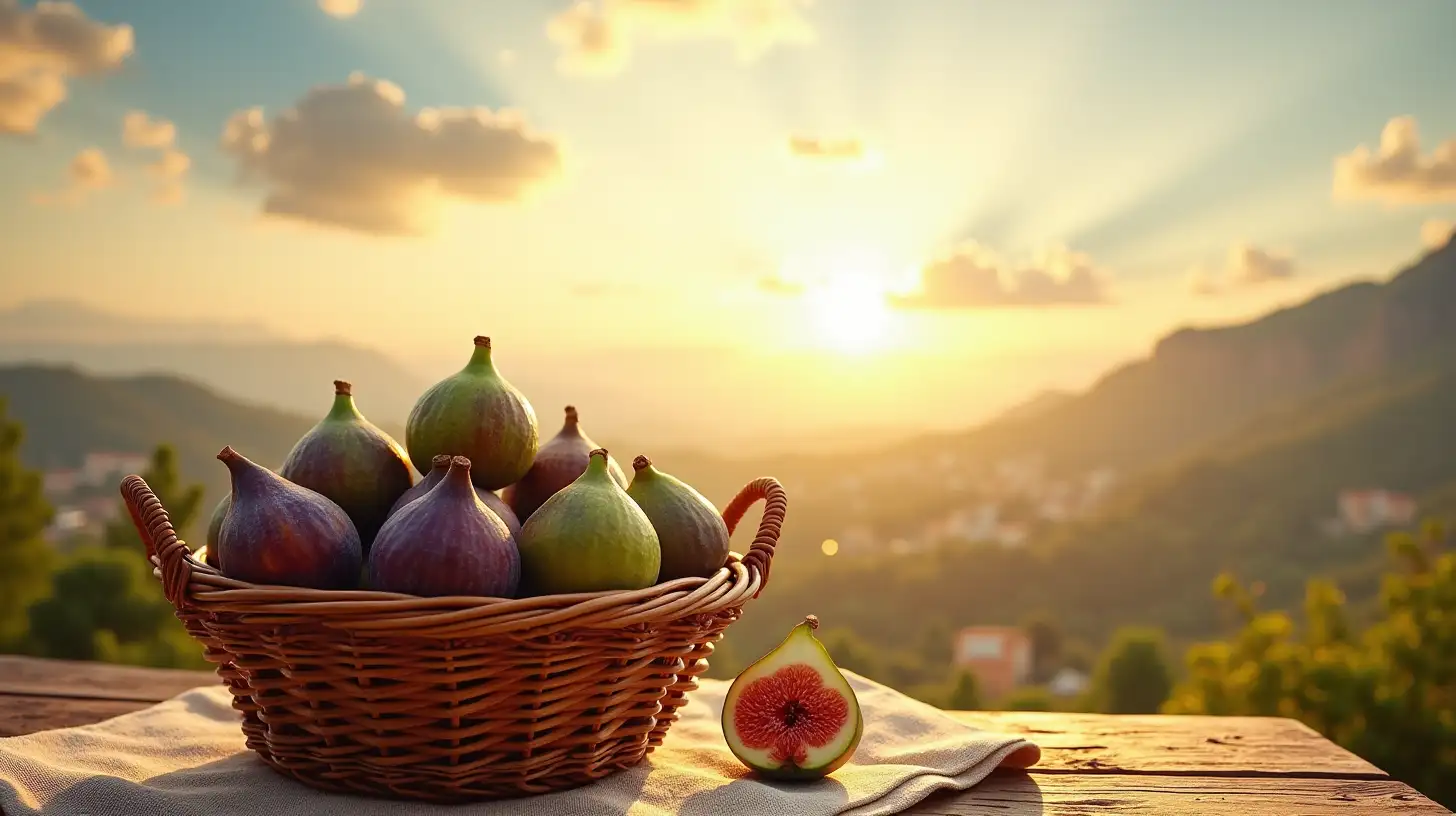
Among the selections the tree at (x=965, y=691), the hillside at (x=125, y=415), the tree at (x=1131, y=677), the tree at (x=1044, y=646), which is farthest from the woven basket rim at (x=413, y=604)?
the tree at (x=1044, y=646)

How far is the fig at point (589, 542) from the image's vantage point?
1816 mm

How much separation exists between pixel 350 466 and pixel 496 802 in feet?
2.09

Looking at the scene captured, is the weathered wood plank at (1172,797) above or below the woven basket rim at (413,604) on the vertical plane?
below

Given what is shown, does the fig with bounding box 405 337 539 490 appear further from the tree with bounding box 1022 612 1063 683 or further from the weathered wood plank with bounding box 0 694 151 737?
the tree with bounding box 1022 612 1063 683

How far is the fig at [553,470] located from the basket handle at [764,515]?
291 mm

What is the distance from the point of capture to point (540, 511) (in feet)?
6.22

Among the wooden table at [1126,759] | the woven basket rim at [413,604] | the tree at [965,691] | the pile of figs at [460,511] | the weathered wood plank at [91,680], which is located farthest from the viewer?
the tree at [965,691]

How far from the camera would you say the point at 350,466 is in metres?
2.01

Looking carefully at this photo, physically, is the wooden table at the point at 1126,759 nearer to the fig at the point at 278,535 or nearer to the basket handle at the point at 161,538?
the basket handle at the point at 161,538

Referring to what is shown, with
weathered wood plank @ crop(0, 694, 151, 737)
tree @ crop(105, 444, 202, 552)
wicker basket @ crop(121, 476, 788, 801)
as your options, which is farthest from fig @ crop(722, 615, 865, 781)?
tree @ crop(105, 444, 202, 552)

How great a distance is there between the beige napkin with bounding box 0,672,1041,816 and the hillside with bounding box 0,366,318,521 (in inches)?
471

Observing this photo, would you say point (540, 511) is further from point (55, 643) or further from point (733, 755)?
point (55, 643)

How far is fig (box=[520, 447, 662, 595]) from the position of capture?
182 cm

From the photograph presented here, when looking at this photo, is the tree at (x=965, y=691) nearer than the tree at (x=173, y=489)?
No
